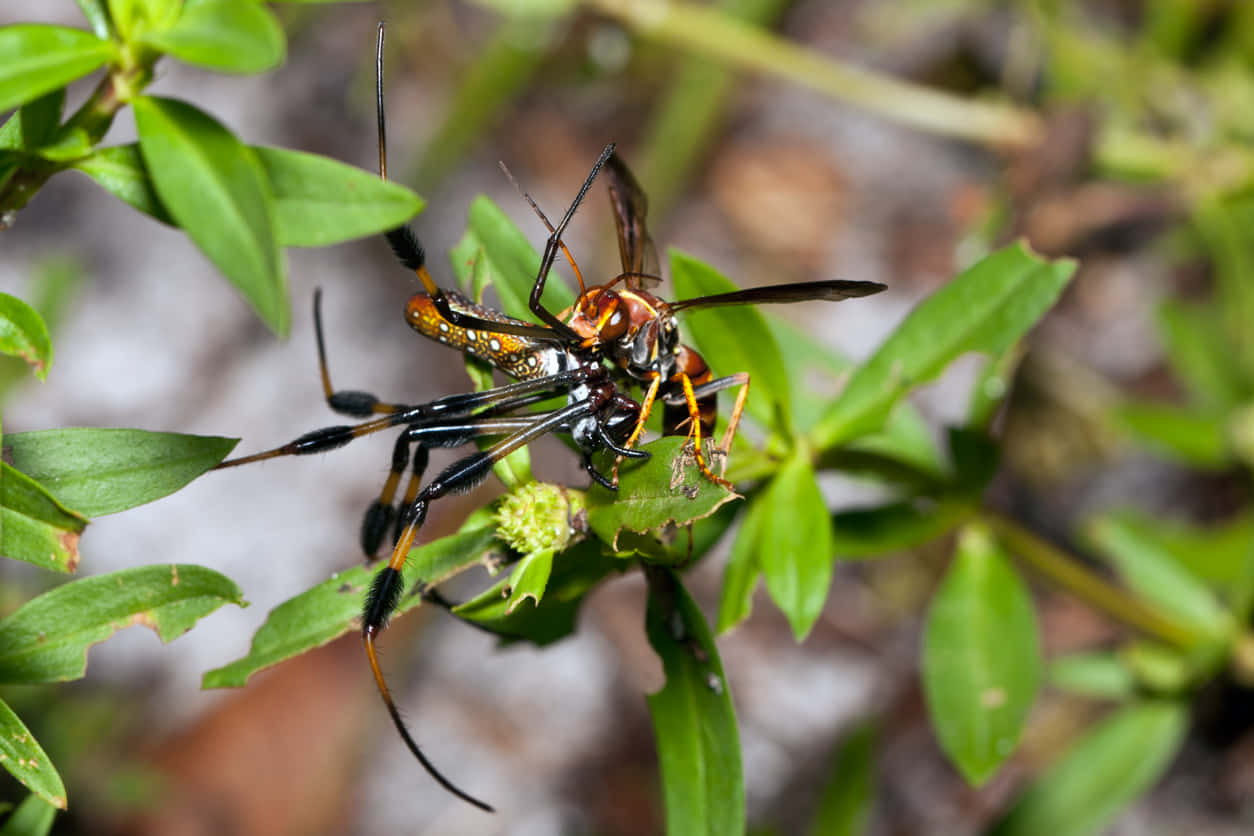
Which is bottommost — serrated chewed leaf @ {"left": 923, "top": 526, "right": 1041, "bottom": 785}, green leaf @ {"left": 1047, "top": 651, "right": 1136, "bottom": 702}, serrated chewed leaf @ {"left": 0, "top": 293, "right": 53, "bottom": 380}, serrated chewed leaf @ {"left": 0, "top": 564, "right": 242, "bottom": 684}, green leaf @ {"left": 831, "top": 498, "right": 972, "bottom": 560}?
green leaf @ {"left": 1047, "top": 651, "right": 1136, "bottom": 702}

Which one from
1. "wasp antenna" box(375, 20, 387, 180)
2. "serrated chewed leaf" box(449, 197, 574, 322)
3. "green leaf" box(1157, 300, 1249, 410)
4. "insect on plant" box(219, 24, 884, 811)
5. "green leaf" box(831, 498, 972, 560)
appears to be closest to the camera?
"wasp antenna" box(375, 20, 387, 180)

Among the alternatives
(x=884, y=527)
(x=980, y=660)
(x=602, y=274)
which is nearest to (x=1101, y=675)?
(x=980, y=660)

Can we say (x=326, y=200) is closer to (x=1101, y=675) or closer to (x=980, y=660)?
(x=980, y=660)

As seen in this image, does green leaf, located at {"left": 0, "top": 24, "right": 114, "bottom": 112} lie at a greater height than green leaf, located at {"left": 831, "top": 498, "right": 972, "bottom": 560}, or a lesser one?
greater

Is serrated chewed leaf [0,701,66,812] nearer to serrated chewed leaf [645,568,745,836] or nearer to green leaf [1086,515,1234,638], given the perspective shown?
serrated chewed leaf [645,568,745,836]

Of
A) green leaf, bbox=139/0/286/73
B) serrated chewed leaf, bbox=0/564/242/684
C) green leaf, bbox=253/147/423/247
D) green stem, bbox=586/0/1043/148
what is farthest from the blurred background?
green leaf, bbox=139/0/286/73

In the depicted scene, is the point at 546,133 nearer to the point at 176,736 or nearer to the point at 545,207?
the point at 545,207
